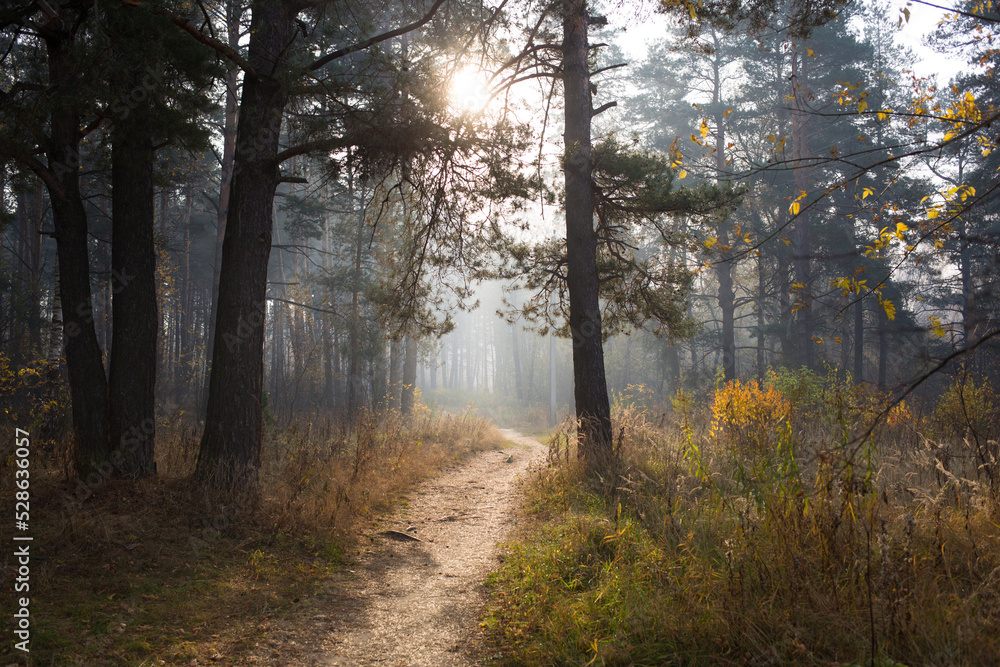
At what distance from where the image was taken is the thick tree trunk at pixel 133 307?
19.5 ft

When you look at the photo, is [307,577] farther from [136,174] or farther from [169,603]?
[136,174]

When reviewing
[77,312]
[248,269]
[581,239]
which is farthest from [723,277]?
[77,312]

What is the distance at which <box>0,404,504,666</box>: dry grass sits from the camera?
3.19 meters

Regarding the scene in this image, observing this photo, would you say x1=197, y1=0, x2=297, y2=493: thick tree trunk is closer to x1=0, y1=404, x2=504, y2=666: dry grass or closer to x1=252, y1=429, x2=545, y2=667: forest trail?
x1=0, y1=404, x2=504, y2=666: dry grass

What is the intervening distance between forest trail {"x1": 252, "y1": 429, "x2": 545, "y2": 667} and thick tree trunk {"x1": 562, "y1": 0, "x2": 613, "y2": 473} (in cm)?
207

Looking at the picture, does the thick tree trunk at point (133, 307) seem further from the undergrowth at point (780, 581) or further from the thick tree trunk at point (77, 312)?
the undergrowth at point (780, 581)

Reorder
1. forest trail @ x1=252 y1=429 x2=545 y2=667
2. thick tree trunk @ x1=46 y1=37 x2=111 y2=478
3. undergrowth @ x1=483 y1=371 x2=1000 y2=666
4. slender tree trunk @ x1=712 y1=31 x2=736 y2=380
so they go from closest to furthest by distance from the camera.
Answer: undergrowth @ x1=483 y1=371 x2=1000 y2=666, forest trail @ x1=252 y1=429 x2=545 y2=667, thick tree trunk @ x1=46 y1=37 x2=111 y2=478, slender tree trunk @ x1=712 y1=31 x2=736 y2=380

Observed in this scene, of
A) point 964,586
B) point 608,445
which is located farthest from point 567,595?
point 608,445

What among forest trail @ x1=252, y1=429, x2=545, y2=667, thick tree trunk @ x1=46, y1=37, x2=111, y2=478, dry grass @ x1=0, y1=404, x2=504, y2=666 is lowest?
forest trail @ x1=252, y1=429, x2=545, y2=667

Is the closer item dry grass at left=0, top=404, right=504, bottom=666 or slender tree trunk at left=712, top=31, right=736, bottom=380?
dry grass at left=0, top=404, right=504, bottom=666

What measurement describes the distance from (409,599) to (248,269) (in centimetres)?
412

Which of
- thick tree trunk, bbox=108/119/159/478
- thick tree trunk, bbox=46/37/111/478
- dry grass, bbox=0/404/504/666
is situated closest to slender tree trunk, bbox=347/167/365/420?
dry grass, bbox=0/404/504/666

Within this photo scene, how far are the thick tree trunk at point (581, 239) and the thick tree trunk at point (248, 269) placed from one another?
4.21m

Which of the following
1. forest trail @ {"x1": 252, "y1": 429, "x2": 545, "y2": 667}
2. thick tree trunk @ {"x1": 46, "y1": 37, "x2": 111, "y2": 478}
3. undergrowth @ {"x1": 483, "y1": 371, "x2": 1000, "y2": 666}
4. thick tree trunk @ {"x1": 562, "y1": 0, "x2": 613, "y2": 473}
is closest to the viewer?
undergrowth @ {"x1": 483, "y1": 371, "x2": 1000, "y2": 666}
